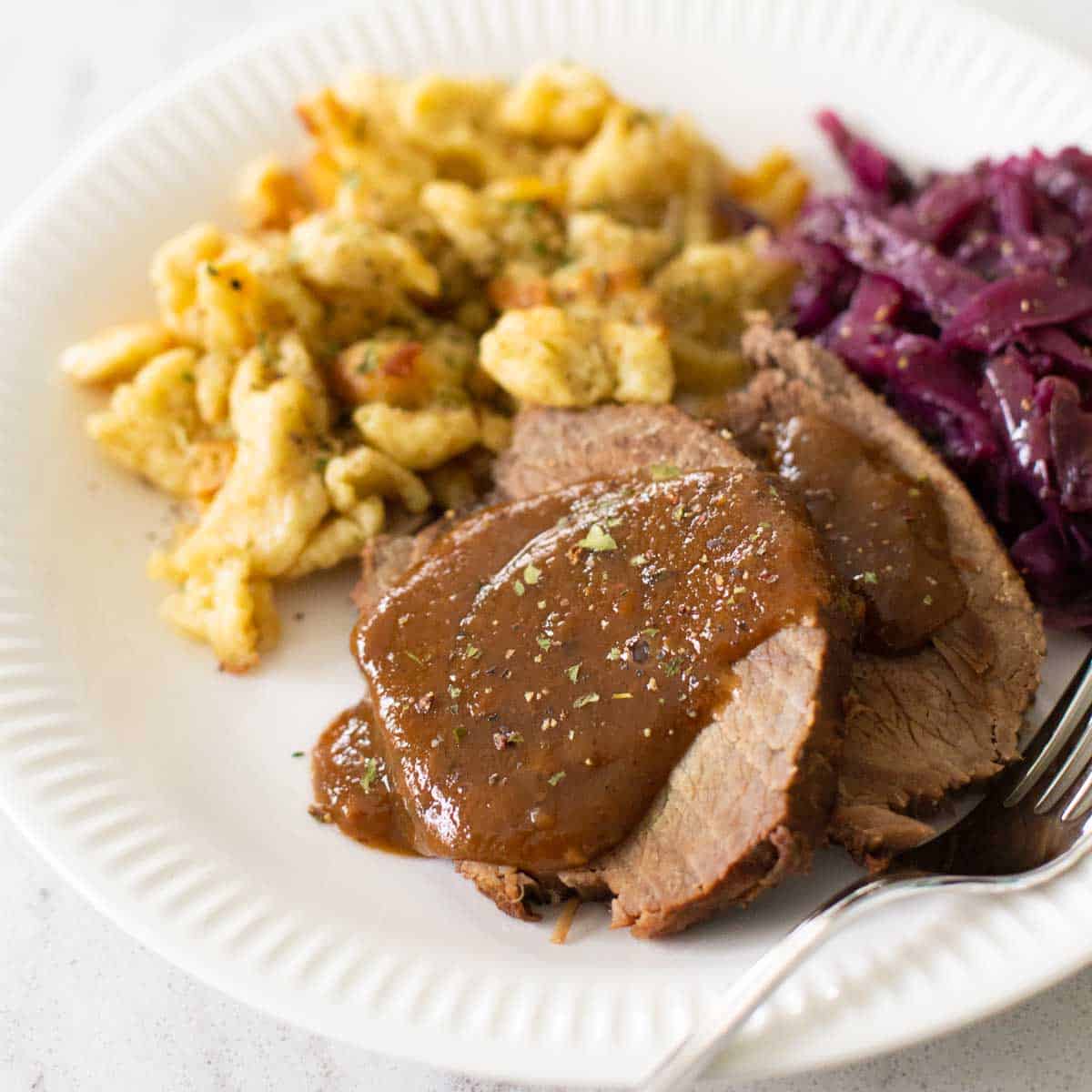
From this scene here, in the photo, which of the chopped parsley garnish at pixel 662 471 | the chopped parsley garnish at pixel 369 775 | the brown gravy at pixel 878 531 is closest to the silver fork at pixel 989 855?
the brown gravy at pixel 878 531

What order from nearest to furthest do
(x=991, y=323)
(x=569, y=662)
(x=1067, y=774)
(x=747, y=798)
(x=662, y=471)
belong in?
(x=747, y=798), (x=569, y=662), (x=1067, y=774), (x=662, y=471), (x=991, y=323)

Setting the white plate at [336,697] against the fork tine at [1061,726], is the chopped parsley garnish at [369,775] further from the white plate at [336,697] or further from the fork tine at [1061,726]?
the fork tine at [1061,726]

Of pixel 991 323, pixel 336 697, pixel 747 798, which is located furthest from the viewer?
pixel 991 323

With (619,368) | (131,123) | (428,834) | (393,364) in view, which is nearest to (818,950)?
(428,834)

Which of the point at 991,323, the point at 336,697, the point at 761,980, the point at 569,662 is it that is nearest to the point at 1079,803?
the point at 761,980

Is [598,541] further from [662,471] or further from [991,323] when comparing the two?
[991,323]

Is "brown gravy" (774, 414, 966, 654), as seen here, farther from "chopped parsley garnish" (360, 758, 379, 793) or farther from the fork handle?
"chopped parsley garnish" (360, 758, 379, 793)
